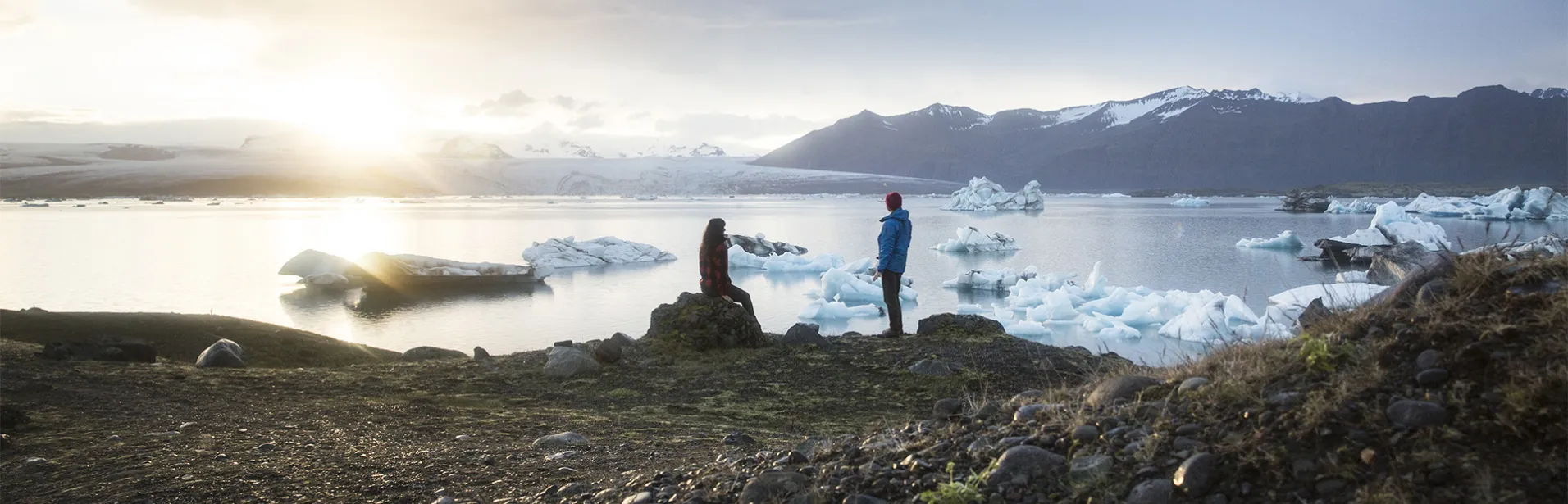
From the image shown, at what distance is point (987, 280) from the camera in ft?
70.2

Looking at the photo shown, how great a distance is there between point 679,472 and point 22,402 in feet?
14.2

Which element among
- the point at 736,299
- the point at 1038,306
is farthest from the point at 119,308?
the point at 1038,306

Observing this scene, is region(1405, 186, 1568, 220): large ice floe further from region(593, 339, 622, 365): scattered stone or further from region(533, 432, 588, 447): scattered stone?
region(533, 432, 588, 447): scattered stone

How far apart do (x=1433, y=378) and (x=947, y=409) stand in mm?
1837

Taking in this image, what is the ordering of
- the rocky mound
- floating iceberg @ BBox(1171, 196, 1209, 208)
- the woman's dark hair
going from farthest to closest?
floating iceberg @ BBox(1171, 196, 1209, 208) < the woman's dark hair < the rocky mound

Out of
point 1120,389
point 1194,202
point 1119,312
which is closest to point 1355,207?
point 1194,202

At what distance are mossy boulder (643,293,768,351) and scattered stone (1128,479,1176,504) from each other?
6.13 meters

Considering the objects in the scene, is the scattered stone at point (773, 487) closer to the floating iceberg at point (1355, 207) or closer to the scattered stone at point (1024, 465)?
the scattered stone at point (1024, 465)

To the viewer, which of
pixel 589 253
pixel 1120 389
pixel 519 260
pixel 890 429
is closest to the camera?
pixel 1120 389

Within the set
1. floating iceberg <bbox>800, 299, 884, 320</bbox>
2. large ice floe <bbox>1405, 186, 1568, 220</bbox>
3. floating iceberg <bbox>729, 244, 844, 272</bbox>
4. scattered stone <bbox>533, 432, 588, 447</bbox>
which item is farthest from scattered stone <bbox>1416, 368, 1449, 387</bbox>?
large ice floe <bbox>1405, 186, 1568, 220</bbox>

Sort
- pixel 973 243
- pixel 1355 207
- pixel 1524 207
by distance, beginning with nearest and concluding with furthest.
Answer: pixel 973 243 < pixel 1524 207 < pixel 1355 207

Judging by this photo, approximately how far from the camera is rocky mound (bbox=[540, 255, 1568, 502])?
2.28 meters

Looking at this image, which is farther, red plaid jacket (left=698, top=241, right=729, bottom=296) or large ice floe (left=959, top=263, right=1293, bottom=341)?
large ice floe (left=959, top=263, right=1293, bottom=341)

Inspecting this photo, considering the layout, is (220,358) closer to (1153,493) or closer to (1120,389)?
(1120,389)
